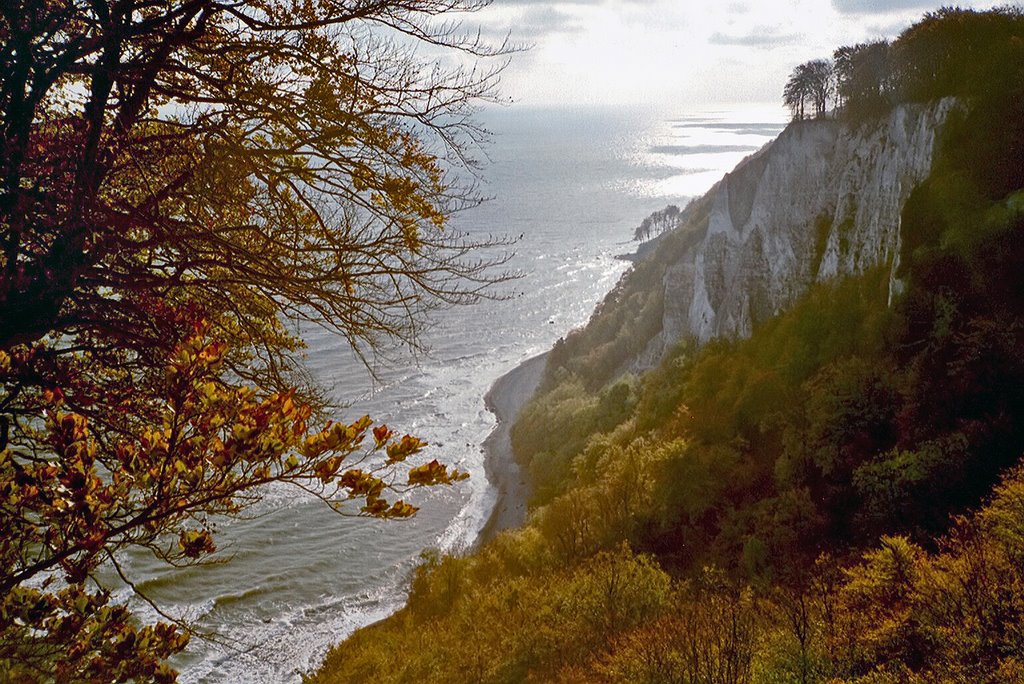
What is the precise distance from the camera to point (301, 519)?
118ft

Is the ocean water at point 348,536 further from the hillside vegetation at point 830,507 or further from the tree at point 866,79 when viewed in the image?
the tree at point 866,79

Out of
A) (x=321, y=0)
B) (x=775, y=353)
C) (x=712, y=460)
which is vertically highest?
(x=321, y=0)

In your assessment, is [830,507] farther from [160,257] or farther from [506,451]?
[506,451]

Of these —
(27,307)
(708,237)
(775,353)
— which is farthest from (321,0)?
(708,237)

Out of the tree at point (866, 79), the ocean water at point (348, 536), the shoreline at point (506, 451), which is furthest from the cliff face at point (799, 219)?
the shoreline at point (506, 451)

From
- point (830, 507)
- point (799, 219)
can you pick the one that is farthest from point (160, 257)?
point (799, 219)

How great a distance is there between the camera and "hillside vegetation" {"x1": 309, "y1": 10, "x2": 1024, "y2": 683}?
12930 mm

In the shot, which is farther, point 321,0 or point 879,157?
point 879,157

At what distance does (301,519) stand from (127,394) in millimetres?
33303

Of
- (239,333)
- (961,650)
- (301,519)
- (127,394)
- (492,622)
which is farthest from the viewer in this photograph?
(301,519)

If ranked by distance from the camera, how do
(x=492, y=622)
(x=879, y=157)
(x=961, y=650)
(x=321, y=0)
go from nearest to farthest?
1. (x=321, y=0)
2. (x=961, y=650)
3. (x=492, y=622)
4. (x=879, y=157)

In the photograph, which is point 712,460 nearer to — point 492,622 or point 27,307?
point 492,622

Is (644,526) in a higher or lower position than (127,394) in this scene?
lower

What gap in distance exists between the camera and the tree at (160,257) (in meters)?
3.51
